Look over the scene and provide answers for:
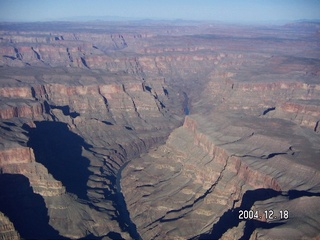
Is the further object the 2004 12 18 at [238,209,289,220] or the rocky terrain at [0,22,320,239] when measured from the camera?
the rocky terrain at [0,22,320,239]

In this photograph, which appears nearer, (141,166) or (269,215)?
(269,215)

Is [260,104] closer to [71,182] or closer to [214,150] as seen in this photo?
[214,150]

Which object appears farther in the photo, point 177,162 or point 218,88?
point 218,88

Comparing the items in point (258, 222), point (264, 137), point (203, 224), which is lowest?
point (203, 224)

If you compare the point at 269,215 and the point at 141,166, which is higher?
the point at 269,215

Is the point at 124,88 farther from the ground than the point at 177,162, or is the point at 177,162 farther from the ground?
the point at 124,88

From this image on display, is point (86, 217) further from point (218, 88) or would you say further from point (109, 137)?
point (218, 88)

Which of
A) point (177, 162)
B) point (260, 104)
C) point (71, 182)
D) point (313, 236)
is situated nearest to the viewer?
point (313, 236)

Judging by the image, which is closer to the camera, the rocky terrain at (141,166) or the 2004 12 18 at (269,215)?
the 2004 12 18 at (269,215)

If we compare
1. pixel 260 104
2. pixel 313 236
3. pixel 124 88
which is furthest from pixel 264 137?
pixel 124 88

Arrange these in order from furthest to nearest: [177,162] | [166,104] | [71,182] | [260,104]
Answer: [166,104] → [260,104] → [177,162] → [71,182]
